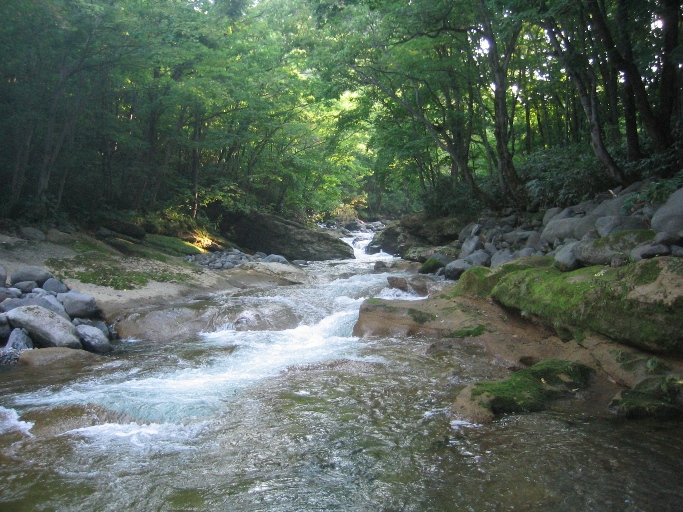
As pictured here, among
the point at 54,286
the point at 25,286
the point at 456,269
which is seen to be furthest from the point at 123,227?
the point at 456,269

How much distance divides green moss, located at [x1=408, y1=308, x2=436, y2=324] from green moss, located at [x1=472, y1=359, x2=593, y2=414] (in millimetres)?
2724

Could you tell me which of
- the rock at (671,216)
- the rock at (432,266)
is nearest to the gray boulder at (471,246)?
the rock at (432,266)

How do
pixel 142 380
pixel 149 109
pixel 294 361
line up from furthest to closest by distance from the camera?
1. pixel 149 109
2. pixel 294 361
3. pixel 142 380

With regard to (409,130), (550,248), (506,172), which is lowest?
(550,248)

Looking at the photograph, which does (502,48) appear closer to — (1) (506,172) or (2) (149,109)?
(1) (506,172)

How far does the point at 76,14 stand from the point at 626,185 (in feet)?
42.3

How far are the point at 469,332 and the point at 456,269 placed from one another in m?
5.10

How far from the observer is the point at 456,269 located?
1252cm

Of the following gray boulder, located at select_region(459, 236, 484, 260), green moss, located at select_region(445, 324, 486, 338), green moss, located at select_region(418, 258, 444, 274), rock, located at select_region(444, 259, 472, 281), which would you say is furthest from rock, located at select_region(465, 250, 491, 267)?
green moss, located at select_region(445, 324, 486, 338)

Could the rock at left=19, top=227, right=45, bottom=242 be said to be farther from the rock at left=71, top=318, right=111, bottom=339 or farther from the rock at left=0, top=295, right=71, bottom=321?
the rock at left=71, top=318, right=111, bottom=339

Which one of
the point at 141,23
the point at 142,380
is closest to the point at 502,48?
the point at 141,23

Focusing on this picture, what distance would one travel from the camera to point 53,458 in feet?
13.1

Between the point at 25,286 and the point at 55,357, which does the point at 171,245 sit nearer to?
the point at 25,286

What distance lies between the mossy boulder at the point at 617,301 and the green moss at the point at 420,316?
Answer: 147 centimetres
